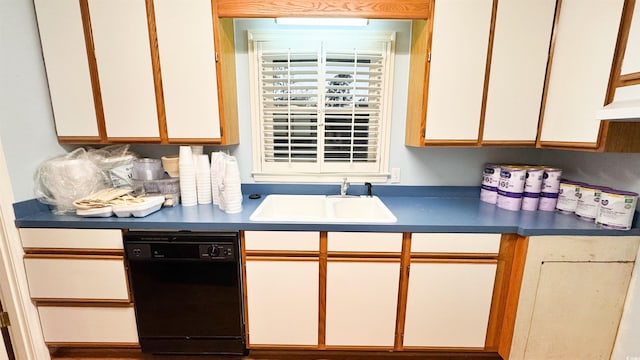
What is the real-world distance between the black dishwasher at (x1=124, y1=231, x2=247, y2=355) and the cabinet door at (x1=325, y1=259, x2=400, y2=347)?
0.54 meters

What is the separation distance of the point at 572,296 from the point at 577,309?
0.28 feet

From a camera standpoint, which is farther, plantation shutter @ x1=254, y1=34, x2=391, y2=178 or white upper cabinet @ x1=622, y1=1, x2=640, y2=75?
plantation shutter @ x1=254, y1=34, x2=391, y2=178

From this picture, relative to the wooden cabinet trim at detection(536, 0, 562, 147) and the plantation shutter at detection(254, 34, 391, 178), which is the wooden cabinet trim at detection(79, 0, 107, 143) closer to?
the plantation shutter at detection(254, 34, 391, 178)

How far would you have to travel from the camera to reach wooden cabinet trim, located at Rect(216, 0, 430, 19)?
1477mm

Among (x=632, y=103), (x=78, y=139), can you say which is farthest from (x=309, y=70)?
(x=632, y=103)

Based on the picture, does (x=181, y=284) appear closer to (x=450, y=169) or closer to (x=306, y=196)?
(x=306, y=196)

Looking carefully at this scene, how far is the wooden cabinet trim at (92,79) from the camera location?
1.47m

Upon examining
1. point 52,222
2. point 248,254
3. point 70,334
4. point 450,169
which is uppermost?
point 450,169

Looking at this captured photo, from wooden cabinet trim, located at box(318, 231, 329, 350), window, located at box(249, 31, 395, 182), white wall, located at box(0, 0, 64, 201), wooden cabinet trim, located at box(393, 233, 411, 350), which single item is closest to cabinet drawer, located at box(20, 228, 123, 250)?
white wall, located at box(0, 0, 64, 201)

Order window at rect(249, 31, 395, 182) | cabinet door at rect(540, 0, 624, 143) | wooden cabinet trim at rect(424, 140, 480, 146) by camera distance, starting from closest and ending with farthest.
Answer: cabinet door at rect(540, 0, 624, 143) < wooden cabinet trim at rect(424, 140, 480, 146) < window at rect(249, 31, 395, 182)

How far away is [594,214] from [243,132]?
7.13 ft

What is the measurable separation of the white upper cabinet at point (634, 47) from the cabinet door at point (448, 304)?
1109 mm

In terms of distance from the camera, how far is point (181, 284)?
1.49 meters

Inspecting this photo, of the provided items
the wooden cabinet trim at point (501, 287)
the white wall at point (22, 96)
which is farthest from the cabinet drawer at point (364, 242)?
the white wall at point (22, 96)
